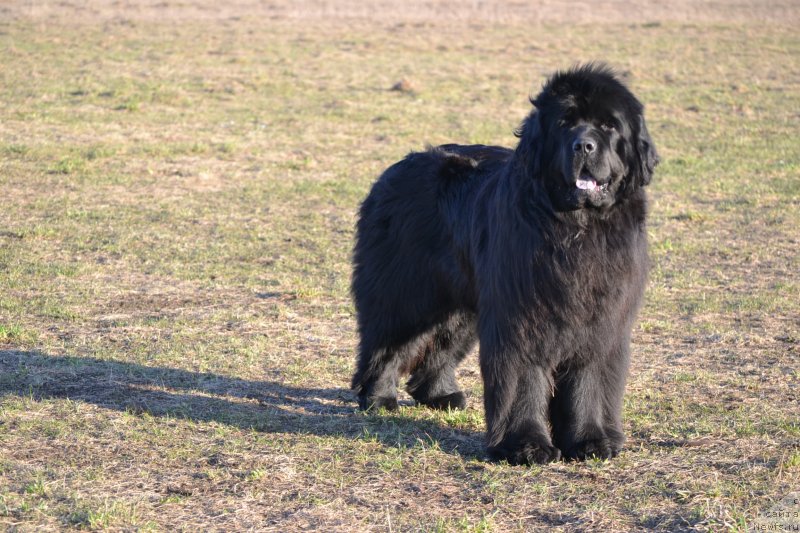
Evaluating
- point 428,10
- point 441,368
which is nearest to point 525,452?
point 441,368

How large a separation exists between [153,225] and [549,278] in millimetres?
6063

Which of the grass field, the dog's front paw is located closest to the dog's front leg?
the dog's front paw

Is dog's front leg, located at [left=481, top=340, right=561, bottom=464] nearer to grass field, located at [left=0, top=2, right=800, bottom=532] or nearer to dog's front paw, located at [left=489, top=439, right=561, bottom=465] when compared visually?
dog's front paw, located at [left=489, top=439, right=561, bottom=465]

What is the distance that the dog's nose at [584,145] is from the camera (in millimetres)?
4504

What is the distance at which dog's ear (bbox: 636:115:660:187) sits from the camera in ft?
15.5

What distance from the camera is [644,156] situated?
15.5 feet

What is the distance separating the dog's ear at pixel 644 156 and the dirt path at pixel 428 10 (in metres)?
22.7

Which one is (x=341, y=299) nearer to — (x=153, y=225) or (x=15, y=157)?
(x=153, y=225)

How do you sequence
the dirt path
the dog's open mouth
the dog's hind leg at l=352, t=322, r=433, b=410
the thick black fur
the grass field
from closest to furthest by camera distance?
1. the grass field
2. the dog's open mouth
3. the thick black fur
4. the dog's hind leg at l=352, t=322, r=433, b=410
5. the dirt path

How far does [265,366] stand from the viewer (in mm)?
6398

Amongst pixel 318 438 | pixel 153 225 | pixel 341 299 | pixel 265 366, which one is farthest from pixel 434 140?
pixel 318 438

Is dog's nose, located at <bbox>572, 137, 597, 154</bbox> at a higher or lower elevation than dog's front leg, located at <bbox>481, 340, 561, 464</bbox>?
higher

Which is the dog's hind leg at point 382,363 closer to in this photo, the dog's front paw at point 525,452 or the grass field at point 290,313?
the grass field at point 290,313

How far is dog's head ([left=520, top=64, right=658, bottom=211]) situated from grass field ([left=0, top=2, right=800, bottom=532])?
1282mm
